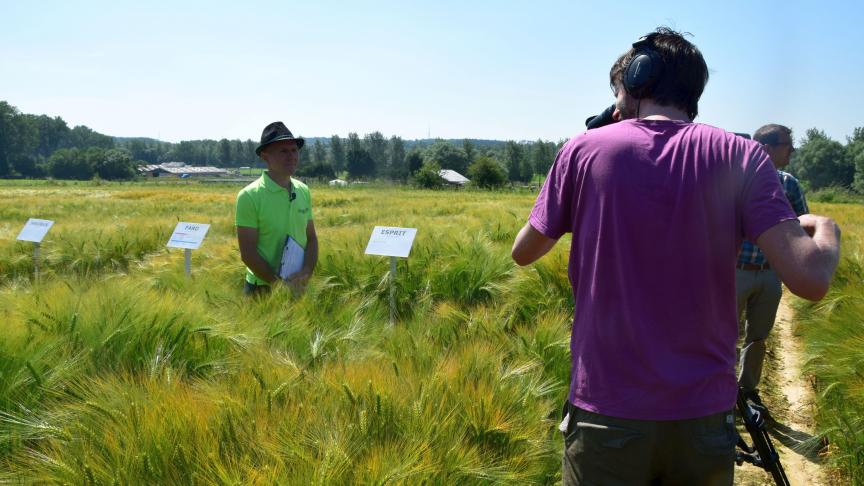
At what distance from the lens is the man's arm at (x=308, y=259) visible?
4039mm

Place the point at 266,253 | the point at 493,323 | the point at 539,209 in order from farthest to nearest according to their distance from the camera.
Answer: the point at 266,253 → the point at 493,323 → the point at 539,209

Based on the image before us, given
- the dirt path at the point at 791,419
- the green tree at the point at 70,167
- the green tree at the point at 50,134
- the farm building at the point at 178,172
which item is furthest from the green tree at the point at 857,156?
the green tree at the point at 50,134

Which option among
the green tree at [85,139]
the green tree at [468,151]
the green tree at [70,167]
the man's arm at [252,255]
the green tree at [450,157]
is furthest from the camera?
the green tree at [85,139]

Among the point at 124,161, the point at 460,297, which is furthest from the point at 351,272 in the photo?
the point at 124,161

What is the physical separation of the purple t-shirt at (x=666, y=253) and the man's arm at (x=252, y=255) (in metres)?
2.83

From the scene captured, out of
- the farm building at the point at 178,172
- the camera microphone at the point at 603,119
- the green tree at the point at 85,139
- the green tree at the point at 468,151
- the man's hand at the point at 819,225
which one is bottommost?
the farm building at the point at 178,172

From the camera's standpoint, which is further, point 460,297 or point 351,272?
point 351,272

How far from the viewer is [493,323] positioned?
3.55 meters

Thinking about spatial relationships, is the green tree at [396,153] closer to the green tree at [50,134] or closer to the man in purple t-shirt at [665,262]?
the green tree at [50,134]

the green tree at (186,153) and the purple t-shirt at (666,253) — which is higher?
the green tree at (186,153)

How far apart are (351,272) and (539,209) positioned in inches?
149

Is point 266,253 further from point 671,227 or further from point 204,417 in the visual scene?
point 671,227

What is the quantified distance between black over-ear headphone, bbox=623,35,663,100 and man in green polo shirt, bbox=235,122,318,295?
282cm

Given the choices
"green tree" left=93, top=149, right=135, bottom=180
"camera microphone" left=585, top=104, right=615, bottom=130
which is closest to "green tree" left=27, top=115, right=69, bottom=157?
"green tree" left=93, top=149, right=135, bottom=180
